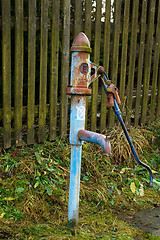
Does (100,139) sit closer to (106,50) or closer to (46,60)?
(46,60)

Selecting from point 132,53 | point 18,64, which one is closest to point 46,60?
point 18,64

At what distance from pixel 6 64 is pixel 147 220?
1967 millimetres

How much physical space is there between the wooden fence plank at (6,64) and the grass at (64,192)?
0.24 metres

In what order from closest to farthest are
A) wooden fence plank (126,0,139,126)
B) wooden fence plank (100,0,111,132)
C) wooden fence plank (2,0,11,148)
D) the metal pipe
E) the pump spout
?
the pump spout < the metal pipe < wooden fence plank (2,0,11,148) < wooden fence plank (100,0,111,132) < wooden fence plank (126,0,139,126)

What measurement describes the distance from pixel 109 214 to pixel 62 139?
112 cm

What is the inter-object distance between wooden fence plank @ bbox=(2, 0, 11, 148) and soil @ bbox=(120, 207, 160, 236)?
139 centimetres

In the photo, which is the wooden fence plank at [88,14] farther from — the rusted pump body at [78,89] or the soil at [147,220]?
the soil at [147,220]

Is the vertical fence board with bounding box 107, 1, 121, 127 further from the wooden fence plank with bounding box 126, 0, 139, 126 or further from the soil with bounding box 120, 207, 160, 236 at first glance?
the soil with bounding box 120, 207, 160, 236

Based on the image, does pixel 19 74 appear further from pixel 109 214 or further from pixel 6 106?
pixel 109 214

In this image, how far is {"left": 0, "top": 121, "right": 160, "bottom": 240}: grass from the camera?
88.9 inches

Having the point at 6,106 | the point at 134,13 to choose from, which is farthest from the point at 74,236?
the point at 134,13

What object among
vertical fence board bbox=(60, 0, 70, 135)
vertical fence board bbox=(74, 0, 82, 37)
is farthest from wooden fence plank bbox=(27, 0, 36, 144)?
vertical fence board bbox=(74, 0, 82, 37)

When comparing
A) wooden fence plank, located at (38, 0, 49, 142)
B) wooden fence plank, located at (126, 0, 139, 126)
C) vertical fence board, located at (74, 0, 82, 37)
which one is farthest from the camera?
wooden fence plank, located at (126, 0, 139, 126)

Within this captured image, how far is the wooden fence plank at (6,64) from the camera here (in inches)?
109
